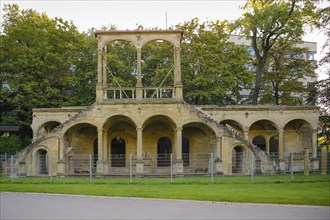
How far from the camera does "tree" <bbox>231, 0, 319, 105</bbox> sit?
140ft

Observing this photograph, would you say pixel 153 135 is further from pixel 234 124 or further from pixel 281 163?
pixel 281 163

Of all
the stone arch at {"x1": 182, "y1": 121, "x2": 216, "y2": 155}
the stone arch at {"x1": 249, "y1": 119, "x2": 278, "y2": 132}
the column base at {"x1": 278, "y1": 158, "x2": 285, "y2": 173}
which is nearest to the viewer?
the column base at {"x1": 278, "y1": 158, "x2": 285, "y2": 173}

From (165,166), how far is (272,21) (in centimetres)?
1862

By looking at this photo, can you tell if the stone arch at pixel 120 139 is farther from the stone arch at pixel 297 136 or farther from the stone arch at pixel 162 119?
the stone arch at pixel 297 136

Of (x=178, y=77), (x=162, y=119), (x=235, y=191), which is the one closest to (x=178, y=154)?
(x=162, y=119)

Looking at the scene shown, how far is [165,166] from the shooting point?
1415 inches

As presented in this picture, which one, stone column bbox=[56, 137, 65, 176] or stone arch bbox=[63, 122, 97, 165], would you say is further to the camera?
stone arch bbox=[63, 122, 97, 165]

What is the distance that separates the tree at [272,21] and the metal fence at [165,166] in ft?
38.3

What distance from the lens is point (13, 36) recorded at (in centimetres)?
4459

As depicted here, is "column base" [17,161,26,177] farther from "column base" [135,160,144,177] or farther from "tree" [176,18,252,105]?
"tree" [176,18,252,105]

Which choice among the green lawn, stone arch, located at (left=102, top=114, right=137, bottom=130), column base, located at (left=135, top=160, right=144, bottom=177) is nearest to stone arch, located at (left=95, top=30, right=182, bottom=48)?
stone arch, located at (left=102, top=114, right=137, bottom=130)

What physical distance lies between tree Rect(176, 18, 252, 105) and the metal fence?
8764mm

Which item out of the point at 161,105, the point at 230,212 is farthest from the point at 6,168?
the point at 230,212

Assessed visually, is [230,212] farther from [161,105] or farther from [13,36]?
[13,36]
